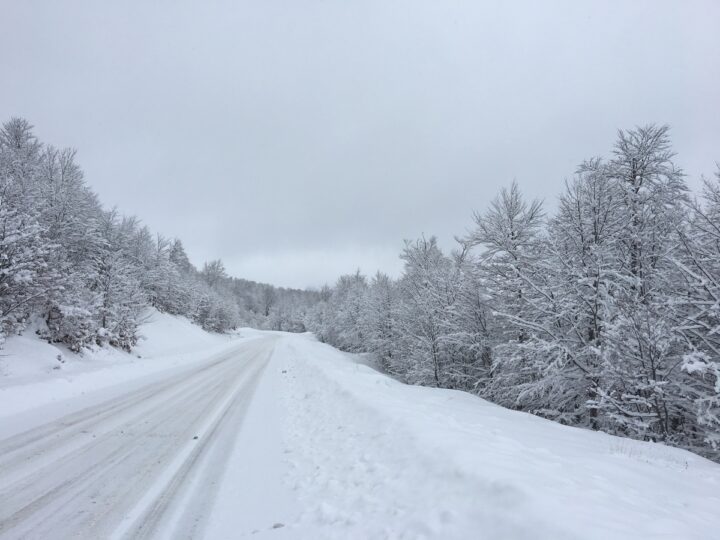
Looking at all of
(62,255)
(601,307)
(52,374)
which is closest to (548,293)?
(601,307)

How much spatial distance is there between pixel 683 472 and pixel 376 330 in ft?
99.4

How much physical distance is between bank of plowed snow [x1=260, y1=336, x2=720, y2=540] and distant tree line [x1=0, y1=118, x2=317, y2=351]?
12.9m

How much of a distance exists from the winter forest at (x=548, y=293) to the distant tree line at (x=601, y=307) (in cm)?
6

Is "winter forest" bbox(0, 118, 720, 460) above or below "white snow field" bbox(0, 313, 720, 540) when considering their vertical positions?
above

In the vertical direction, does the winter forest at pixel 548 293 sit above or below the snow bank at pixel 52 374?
above

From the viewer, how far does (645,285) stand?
37.3 ft

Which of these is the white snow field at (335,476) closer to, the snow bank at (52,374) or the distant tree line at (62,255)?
the snow bank at (52,374)

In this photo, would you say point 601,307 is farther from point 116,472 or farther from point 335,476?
point 116,472

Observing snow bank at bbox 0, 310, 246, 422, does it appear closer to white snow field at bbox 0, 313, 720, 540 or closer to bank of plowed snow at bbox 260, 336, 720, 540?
white snow field at bbox 0, 313, 720, 540

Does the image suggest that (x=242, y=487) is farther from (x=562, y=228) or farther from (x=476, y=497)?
(x=562, y=228)

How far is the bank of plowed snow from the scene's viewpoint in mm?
3168

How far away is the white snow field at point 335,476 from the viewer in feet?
11.3

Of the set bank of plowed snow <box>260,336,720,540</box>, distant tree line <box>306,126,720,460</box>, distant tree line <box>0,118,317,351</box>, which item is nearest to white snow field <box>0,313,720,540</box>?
bank of plowed snow <box>260,336,720,540</box>

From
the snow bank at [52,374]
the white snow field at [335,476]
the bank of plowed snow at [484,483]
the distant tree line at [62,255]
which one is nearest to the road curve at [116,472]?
the white snow field at [335,476]
